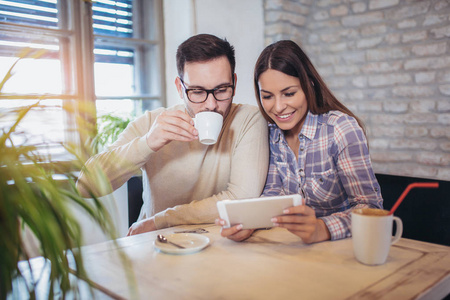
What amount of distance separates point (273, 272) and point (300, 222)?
0.19 m

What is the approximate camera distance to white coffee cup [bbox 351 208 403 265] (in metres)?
0.83

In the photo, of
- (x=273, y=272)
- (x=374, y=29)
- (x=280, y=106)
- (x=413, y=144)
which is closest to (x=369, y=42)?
(x=374, y=29)

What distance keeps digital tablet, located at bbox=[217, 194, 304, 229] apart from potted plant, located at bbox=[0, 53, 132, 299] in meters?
0.52

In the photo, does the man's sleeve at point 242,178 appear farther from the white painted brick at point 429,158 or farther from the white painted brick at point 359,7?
the white painted brick at point 359,7

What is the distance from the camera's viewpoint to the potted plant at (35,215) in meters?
0.43

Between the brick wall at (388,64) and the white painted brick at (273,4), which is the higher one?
the white painted brick at (273,4)

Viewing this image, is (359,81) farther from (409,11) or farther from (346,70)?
(409,11)

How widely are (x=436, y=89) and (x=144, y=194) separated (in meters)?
2.07

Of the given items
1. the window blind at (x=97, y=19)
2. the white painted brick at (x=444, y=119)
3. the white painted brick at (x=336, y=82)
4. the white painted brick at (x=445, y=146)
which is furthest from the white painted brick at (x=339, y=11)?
the window blind at (x=97, y=19)

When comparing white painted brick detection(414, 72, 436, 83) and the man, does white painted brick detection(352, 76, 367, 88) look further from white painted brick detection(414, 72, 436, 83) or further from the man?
the man

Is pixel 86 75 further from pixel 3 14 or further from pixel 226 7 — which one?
pixel 226 7

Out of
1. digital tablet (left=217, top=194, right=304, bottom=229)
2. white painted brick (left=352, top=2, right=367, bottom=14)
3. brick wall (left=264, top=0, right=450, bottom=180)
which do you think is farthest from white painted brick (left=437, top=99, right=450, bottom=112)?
digital tablet (left=217, top=194, right=304, bottom=229)

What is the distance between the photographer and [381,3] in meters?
2.83

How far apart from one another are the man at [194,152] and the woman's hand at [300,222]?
400 mm
